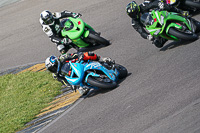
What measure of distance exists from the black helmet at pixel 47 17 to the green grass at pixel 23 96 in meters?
1.69

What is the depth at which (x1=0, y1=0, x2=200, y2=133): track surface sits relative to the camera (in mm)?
7578

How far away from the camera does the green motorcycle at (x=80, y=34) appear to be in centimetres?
1264

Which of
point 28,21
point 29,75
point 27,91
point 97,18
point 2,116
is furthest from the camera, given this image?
point 28,21

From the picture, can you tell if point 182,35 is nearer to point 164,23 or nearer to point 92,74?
point 164,23

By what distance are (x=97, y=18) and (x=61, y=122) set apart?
7.20 m

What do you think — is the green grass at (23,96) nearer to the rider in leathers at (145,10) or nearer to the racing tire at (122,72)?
the racing tire at (122,72)

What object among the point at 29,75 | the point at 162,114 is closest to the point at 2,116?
the point at 29,75

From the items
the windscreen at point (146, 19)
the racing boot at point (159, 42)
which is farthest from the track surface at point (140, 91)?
the windscreen at point (146, 19)

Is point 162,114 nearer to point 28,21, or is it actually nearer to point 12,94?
point 12,94

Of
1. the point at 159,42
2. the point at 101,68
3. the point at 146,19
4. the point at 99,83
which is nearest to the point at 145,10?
the point at 146,19

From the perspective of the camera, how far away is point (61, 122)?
9516 mm

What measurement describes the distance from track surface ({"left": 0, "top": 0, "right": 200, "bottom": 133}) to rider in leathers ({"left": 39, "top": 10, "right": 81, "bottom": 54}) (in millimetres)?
1126

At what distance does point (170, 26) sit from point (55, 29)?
4667 mm

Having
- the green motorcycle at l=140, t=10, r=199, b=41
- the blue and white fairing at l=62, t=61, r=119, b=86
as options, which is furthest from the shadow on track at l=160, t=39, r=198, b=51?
the blue and white fairing at l=62, t=61, r=119, b=86
